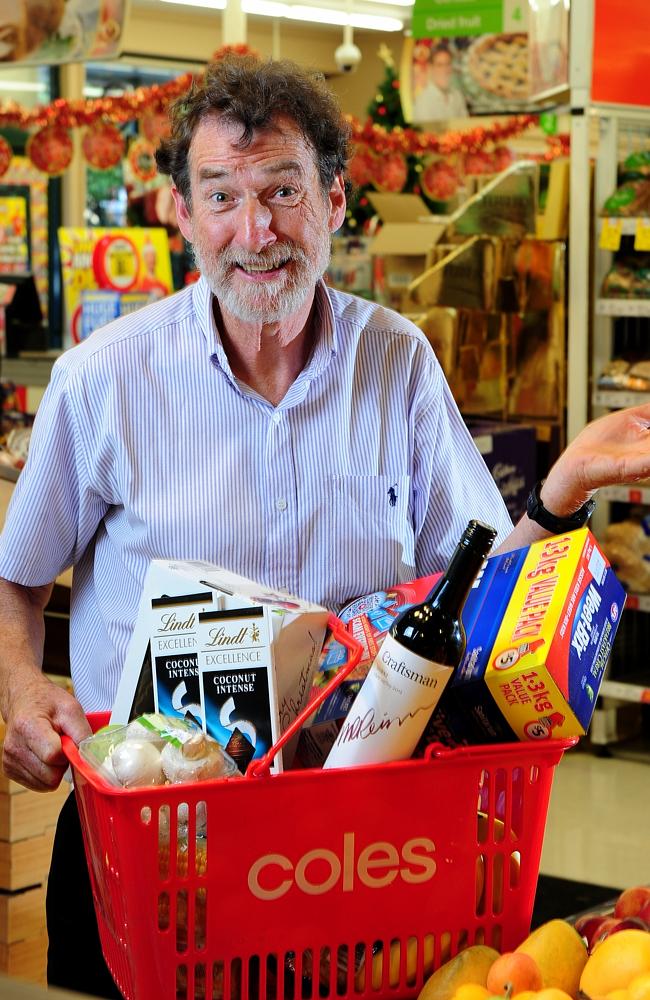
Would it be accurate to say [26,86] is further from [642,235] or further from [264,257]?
[264,257]

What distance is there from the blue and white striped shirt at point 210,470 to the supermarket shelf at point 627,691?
3412mm

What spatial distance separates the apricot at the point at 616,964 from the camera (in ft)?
3.96

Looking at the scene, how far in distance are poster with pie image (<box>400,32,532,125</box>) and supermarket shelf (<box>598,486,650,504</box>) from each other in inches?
97.6

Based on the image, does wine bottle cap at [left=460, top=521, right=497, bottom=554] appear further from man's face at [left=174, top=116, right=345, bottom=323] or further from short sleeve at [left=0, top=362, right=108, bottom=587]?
short sleeve at [left=0, top=362, right=108, bottom=587]

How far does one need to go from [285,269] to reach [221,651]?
0.72 m

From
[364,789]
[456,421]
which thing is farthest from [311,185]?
[364,789]

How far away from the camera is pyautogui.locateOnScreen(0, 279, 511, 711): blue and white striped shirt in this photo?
6.06ft

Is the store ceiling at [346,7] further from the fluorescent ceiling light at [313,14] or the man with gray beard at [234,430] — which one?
the man with gray beard at [234,430]

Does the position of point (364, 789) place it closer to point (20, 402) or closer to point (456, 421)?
point (456, 421)

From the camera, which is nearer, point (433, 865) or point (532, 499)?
point (433, 865)

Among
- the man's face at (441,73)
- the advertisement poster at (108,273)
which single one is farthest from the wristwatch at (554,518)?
the man's face at (441,73)

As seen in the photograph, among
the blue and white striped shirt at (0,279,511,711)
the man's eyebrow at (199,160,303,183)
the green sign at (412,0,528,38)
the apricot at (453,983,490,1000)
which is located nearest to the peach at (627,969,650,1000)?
the apricot at (453,983,490,1000)

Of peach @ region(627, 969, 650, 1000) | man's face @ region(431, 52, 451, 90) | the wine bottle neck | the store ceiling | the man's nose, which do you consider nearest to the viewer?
peach @ region(627, 969, 650, 1000)

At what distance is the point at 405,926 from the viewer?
50.7 inches
